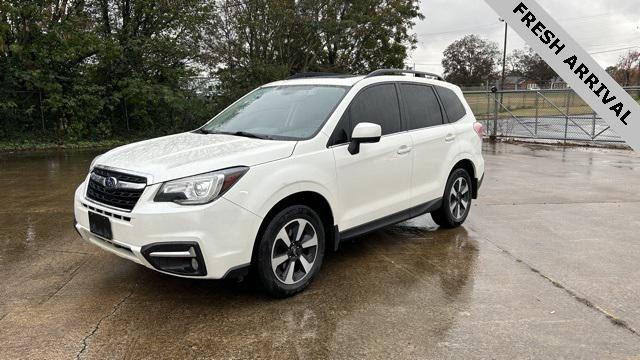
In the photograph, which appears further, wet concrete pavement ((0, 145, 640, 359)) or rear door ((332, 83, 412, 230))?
rear door ((332, 83, 412, 230))

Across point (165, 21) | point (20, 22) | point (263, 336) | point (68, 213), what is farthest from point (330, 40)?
point (263, 336)

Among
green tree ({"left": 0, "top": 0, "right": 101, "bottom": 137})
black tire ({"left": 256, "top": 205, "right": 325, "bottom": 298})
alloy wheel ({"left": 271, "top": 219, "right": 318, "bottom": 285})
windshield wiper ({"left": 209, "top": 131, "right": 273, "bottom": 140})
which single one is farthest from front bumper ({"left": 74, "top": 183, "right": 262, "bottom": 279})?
green tree ({"left": 0, "top": 0, "right": 101, "bottom": 137})

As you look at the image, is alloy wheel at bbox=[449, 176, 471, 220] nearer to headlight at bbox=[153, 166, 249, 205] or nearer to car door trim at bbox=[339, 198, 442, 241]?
car door trim at bbox=[339, 198, 442, 241]

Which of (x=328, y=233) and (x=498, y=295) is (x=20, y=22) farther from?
(x=498, y=295)

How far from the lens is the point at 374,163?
4492mm

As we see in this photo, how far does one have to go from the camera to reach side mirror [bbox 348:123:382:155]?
413cm

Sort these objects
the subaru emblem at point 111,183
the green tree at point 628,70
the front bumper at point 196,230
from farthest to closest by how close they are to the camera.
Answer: the green tree at point 628,70 → the subaru emblem at point 111,183 → the front bumper at point 196,230

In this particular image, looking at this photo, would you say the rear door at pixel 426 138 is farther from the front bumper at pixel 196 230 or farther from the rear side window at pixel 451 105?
the front bumper at pixel 196 230

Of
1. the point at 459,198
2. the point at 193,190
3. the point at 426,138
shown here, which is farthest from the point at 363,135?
the point at 459,198

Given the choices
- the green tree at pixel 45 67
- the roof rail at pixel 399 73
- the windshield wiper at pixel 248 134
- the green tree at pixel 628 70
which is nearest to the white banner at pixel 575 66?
the roof rail at pixel 399 73

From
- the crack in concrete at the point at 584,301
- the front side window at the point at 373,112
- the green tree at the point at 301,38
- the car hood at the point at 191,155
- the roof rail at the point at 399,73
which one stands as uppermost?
the green tree at the point at 301,38

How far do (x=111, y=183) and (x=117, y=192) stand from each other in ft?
0.32

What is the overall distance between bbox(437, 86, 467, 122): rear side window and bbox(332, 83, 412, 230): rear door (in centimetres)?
96

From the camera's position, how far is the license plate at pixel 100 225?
11.8 ft
